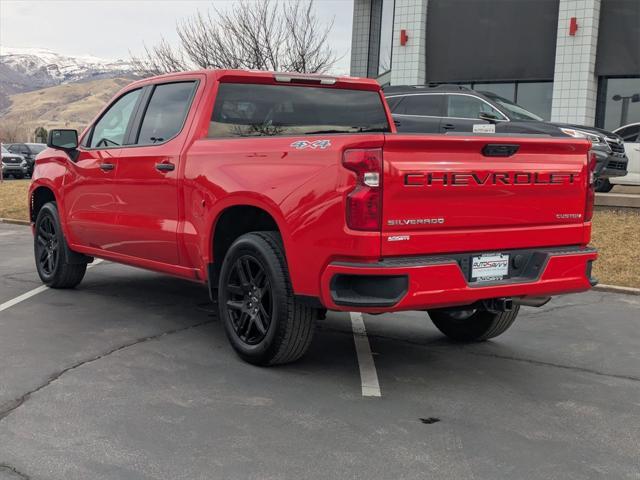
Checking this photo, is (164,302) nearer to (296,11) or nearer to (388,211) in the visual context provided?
(388,211)

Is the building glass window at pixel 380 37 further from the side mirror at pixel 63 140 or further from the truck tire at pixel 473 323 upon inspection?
the truck tire at pixel 473 323

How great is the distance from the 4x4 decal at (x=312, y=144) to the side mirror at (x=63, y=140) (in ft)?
10.6

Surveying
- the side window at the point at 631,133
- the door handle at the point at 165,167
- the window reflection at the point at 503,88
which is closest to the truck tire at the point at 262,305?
the door handle at the point at 165,167

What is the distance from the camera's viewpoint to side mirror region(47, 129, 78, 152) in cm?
717

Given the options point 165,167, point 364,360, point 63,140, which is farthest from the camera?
point 63,140

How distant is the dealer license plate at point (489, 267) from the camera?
472cm

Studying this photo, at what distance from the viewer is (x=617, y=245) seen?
10883 millimetres

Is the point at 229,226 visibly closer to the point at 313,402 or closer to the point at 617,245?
the point at 313,402

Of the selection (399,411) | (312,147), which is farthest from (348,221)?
(399,411)

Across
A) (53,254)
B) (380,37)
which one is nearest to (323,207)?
(53,254)

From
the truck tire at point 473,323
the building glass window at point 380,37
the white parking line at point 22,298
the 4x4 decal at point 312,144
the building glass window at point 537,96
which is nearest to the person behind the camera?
the 4x4 decal at point 312,144

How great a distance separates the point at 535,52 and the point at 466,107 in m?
7.60

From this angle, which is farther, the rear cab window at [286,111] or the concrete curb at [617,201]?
the concrete curb at [617,201]

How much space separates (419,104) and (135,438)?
433 inches
